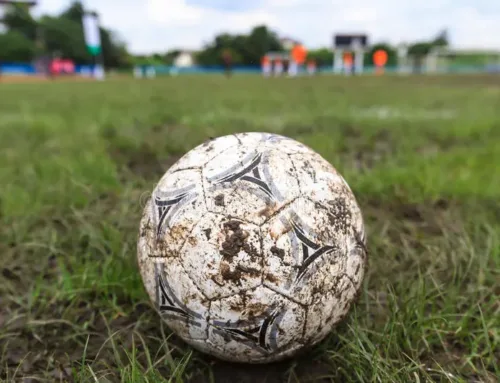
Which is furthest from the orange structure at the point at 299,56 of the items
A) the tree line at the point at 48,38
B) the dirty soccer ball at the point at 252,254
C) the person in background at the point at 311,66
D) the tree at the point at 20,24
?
the dirty soccer ball at the point at 252,254

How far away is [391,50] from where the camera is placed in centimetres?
5516

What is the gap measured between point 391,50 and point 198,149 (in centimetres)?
5818

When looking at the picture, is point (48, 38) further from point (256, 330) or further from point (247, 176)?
point (256, 330)

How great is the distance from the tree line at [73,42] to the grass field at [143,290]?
323 centimetres

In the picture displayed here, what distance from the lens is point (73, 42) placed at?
32.1 metres

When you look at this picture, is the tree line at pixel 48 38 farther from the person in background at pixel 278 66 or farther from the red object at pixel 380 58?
the red object at pixel 380 58

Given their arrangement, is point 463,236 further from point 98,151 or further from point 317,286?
point 98,151

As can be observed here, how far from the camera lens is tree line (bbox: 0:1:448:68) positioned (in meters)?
8.38

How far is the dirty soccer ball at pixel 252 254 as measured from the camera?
62.7 inches

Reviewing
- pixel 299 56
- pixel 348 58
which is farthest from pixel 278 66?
pixel 348 58

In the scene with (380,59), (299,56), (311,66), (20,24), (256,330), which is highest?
(20,24)

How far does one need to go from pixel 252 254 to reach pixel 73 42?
113 ft

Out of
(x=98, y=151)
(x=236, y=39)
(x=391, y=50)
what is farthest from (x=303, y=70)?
(x=98, y=151)

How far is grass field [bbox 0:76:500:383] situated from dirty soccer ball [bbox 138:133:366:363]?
16 cm
